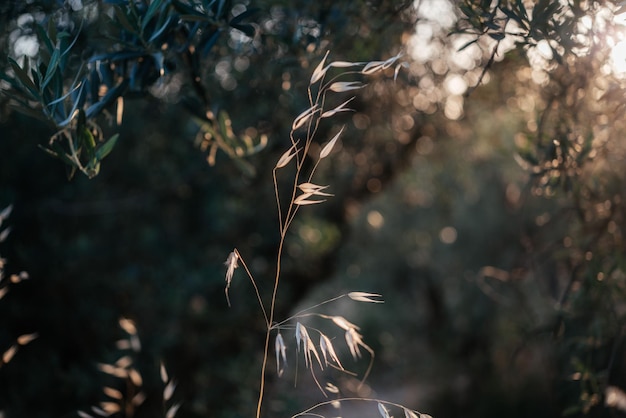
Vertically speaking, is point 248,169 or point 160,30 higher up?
point 160,30

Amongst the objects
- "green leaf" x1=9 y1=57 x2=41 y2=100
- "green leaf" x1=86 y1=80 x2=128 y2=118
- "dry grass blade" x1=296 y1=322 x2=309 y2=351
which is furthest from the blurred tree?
"dry grass blade" x1=296 y1=322 x2=309 y2=351

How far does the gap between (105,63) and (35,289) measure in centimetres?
319

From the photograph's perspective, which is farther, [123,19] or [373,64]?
[123,19]

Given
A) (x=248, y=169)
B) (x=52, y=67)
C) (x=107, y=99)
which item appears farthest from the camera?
(x=248, y=169)

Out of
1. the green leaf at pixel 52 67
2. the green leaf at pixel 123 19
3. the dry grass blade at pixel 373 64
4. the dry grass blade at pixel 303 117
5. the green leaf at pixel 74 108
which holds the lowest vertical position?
the green leaf at pixel 74 108

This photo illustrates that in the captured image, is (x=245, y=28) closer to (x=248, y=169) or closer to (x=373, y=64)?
(x=373, y=64)

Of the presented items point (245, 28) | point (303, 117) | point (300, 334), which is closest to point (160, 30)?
point (245, 28)

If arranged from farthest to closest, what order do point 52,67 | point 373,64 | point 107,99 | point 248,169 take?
1. point 248,169
2. point 107,99
3. point 52,67
4. point 373,64

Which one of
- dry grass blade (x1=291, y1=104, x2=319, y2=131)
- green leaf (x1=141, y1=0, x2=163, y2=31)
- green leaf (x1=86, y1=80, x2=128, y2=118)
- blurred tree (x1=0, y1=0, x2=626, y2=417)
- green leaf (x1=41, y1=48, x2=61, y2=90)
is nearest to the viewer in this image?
dry grass blade (x1=291, y1=104, x2=319, y2=131)

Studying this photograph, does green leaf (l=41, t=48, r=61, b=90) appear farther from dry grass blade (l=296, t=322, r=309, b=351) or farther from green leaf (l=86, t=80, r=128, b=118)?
dry grass blade (l=296, t=322, r=309, b=351)

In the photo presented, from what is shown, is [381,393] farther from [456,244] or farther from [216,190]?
[216,190]

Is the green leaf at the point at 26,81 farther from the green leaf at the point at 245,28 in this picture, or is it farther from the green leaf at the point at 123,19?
the green leaf at the point at 245,28

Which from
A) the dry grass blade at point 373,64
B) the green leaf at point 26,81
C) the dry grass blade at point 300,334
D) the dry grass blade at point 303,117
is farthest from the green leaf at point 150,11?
the dry grass blade at point 300,334

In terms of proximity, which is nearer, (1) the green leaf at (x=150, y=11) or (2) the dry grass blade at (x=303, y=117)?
(2) the dry grass blade at (x=303, y=117)
